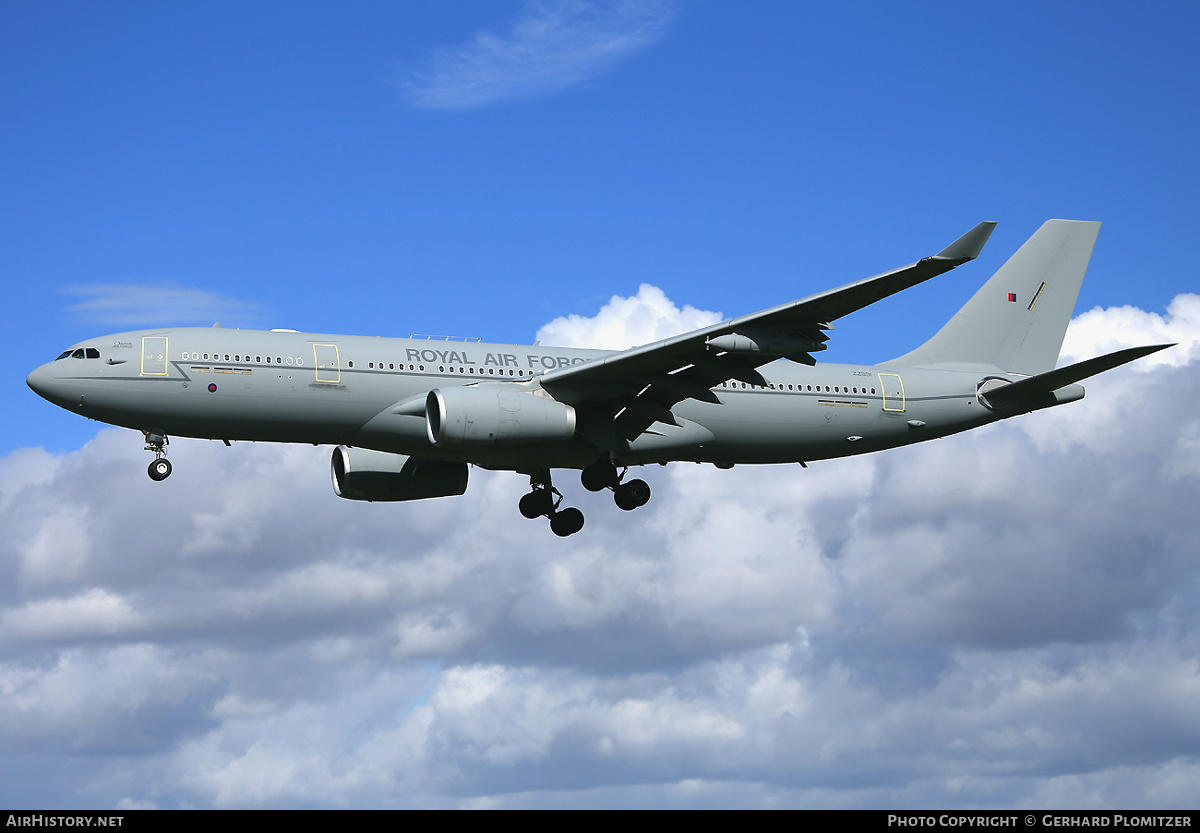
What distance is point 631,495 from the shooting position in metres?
33.8

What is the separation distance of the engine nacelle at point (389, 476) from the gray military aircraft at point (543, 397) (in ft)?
0.15

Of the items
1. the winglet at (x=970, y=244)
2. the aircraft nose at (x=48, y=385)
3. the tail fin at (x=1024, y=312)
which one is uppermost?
the tail fin at (x=1024, y=312)

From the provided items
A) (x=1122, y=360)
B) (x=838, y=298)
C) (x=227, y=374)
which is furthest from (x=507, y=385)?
(x=1122, y=360)

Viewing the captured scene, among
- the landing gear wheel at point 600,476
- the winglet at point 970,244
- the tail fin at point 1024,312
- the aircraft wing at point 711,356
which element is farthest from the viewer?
the tail fin at point 1024,312

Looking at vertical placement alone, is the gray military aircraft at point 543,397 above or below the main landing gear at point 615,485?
above

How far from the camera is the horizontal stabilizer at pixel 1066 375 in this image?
2872cm

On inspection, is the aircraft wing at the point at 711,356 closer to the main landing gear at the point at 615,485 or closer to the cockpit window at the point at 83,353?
the main landing gear at the point at 615,485

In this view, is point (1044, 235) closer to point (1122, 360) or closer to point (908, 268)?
point (1122, 360)

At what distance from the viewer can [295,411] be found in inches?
1177

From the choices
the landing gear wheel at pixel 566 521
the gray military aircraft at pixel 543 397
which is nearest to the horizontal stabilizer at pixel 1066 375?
the gray military aircraft at pixel 543 397

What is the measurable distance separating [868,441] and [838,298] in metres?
9.69

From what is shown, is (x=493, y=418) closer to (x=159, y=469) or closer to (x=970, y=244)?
(x=159, y=469)

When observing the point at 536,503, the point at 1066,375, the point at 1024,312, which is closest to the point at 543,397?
the point at 536,503

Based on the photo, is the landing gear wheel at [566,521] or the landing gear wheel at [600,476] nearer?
the landing gear wheel at [600,476]
